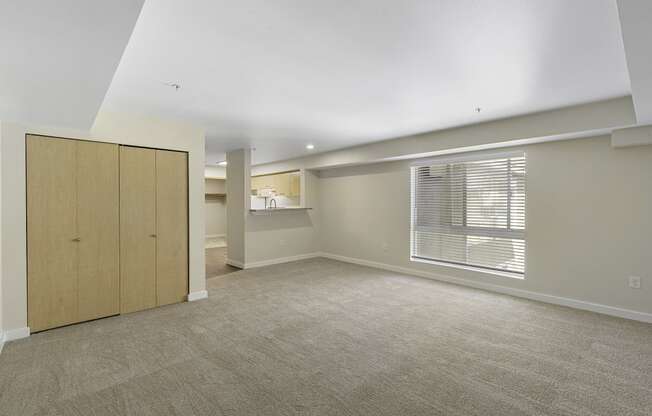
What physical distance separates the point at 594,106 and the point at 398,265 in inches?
147

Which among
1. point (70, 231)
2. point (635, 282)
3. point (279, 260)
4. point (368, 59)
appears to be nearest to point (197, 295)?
point (70, 231)

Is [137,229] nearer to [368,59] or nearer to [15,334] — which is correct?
[15,334]

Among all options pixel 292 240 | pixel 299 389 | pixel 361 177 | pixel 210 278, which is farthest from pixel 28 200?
pixel 361 177

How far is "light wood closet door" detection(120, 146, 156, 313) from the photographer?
12.4ft

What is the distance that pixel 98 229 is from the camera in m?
3.60

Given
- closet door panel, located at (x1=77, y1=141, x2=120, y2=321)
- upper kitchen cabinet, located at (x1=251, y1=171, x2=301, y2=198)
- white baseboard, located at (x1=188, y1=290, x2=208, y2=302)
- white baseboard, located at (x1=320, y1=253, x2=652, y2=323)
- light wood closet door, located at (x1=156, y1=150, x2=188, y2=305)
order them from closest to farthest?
closet door panel, located at (x1=77, y1=141, x2=120, y2=321) → white baseboard, located at (x1=320, y1=253, x2=652, y2=323) → light wood closet door, located at (x1=156, y1=150, x2=188, y2=305) → white baseboard, located at (x1=188, y1=290, x2=208, y2=302) → upper kitchen cabinet, located at (x1=251, y1=171, x2=301, y2=198)

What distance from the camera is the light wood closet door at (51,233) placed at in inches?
126

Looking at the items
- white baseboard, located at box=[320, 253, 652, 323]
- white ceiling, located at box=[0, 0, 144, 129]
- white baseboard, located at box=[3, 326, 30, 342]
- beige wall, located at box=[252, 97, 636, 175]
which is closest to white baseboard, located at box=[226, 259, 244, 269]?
white baseboard, located at box=[320, 253, 652, 323]

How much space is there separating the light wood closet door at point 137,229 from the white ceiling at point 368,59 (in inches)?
24.9

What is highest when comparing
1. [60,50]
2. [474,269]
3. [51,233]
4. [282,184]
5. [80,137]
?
[60,50]

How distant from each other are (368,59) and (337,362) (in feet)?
8.00

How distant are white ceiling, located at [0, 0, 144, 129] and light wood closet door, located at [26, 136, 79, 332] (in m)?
0.65

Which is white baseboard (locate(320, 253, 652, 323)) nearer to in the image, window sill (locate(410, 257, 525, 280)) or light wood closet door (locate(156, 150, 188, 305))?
window sill (locate(410, 257, 525, 280))

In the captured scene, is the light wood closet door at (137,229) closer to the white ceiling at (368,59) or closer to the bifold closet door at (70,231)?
the bifold closet door at (70,231)
